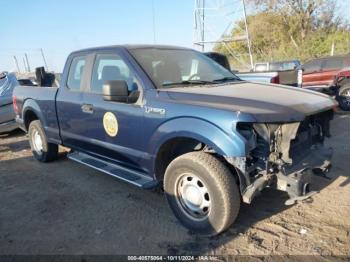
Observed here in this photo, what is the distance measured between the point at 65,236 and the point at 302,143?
2625 millimetres

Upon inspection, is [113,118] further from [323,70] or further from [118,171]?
[323,70]

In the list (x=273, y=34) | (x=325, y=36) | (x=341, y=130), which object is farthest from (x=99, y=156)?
(x=273, y=34)

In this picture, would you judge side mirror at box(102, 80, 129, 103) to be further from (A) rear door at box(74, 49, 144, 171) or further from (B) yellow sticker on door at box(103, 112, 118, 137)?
(B) yellow sticker on door at box(103, 112, 118, 137)

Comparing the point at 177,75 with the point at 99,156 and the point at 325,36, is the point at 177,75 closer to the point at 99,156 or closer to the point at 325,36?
the point at 99,156

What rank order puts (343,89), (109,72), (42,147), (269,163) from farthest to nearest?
(343,89) < (42,147) < (109,72) < (269,163)

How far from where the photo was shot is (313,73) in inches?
546

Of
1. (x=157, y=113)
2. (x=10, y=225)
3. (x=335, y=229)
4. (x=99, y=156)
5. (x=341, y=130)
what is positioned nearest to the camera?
(x=335, y=229)

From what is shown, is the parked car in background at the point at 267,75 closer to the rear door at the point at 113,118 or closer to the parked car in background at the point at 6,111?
the rear door at the point at 113,118

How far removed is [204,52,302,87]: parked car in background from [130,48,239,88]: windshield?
82.1 inches

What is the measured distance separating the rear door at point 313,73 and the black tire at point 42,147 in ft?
33.6

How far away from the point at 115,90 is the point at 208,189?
4.80 feet

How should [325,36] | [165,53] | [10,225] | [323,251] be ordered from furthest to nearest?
[325,36] < [165,53] < [10,225] < [323,251]

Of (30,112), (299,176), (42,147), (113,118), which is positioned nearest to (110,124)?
(113,118)

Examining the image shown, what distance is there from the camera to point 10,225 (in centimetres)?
422
